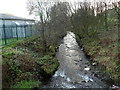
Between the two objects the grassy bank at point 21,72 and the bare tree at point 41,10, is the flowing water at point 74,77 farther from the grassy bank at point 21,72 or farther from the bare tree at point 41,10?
the bare tree at point 41,10

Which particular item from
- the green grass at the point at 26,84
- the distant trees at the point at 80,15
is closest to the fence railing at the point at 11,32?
the distant trees at the point at 80,15

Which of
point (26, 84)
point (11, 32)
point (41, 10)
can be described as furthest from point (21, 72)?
point (11, 32)

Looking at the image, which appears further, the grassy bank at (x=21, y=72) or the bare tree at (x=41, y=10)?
the bare tree at (x=41, y=10)

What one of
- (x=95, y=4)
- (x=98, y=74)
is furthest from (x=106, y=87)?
(x=95, y=4)

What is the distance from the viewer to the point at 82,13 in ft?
48.2

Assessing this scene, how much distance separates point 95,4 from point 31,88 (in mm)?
11348

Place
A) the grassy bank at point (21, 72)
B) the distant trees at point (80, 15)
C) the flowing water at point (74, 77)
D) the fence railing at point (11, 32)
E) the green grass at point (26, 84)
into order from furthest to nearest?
the distant trees at point (80, 15), the fence railing at point (11, 32), the flowing water at point (74, 77), the grassy bank at point (21, 72), the green grass at point (26, 84)

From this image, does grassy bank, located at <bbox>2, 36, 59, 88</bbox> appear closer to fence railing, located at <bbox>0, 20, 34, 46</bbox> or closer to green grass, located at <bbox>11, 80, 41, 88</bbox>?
green grass, located at <bbox>11, 80, 41, 88</bbox>

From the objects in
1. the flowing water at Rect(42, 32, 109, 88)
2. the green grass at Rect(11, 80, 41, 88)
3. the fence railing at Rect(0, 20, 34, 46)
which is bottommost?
the flowing water at Rect(42, 32, 109, 88)

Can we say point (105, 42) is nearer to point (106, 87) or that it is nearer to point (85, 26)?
point (85, 26)

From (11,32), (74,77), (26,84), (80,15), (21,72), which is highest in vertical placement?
(80,15)

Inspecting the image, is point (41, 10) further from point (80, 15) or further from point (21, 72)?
point (21, 72)

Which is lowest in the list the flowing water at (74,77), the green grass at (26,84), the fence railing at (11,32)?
the flowing water at (74,77)

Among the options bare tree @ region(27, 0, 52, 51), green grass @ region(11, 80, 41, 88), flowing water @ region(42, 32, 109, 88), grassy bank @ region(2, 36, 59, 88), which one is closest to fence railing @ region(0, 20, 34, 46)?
bare tree @ region(27, 0, 52, 51)
